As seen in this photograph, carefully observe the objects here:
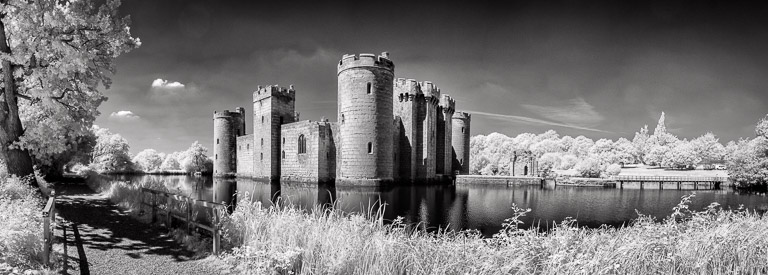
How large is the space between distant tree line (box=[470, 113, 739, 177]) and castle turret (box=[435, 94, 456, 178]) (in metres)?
10.8

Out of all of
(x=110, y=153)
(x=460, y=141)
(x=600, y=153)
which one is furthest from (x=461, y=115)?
(x=600, y=153)

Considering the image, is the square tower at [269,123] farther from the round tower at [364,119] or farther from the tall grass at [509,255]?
the tall grass at [509,255]

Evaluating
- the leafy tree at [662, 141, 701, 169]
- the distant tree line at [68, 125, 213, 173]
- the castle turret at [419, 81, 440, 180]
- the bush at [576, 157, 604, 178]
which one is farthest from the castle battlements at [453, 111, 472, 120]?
the leafy tree at [662, 141, 701, 169]

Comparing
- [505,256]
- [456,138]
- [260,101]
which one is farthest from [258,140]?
[505,256]

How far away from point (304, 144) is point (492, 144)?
72.6 metres

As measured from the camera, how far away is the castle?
2878 centimetres

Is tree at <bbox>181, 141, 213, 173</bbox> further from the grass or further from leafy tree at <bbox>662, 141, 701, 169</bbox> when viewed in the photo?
leafy tree at <bbox>662, 141, 701, 169</bbox>

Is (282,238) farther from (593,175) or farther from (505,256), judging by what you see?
(593,175)

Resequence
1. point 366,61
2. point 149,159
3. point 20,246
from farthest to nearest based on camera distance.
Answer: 1. point 149,159
2. point 366,61
3. point 20,246

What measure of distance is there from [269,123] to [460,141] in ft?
79.6

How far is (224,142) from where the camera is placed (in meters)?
48.2

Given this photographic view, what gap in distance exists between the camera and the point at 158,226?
27.9 feet

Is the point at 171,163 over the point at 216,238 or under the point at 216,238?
under

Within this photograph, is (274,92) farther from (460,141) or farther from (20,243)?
(20,243)
